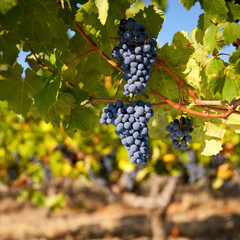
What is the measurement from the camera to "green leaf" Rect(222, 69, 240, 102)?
5.30 feet

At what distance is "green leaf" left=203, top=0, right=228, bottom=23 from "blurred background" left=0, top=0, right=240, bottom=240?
4131mm

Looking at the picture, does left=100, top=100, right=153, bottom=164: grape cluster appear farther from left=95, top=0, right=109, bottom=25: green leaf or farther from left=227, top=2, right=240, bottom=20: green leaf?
left=227, top=2, right=240, bottom=20: green leaf

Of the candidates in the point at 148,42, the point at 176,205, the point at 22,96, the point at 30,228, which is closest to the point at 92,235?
the point at 30,228

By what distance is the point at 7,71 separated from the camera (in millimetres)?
1958

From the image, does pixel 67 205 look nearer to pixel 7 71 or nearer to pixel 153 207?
pixel 153 207

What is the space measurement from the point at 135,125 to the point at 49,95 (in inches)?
19.5

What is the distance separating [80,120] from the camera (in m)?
1.83

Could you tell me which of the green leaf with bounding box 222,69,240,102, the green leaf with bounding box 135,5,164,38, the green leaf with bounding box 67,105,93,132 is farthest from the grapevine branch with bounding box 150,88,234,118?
the green leaf with bounding box 67,105,93,132

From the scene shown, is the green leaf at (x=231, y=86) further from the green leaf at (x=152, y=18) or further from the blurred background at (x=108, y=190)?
the blurred background at (x=108, y=190)

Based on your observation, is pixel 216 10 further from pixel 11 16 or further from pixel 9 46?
pixel 9 46

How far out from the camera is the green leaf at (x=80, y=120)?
182cm

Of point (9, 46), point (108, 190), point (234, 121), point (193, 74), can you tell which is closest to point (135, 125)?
point (193, 74)

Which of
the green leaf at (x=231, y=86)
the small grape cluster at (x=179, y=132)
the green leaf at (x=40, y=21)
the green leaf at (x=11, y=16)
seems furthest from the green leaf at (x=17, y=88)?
the green leaf at (x=231, y=86)

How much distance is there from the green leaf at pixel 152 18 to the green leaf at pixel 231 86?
460 millimetres
